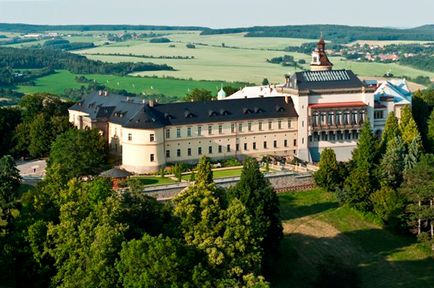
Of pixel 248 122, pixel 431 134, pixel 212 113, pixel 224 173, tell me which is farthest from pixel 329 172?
pixel 431 134

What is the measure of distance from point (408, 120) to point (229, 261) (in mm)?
38286

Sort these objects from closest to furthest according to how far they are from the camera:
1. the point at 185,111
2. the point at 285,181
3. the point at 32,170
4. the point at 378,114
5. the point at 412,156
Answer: the point at 412,156
the point at 285,181
the point at 32,170
the point at 185,111
the point at 378,114

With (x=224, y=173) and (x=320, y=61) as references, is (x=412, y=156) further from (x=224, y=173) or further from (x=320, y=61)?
(x=320, y=61)

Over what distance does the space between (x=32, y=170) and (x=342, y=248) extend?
89.8 ft

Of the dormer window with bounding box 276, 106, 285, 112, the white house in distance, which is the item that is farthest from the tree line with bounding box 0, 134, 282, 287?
the white house in distance

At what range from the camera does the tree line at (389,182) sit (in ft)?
194

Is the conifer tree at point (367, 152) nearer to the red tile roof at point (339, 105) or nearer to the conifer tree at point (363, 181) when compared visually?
the conifer tree at point (363, 181)

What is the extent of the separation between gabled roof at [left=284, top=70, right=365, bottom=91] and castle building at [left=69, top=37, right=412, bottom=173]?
9cm

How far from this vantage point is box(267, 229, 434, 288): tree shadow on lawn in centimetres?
5234

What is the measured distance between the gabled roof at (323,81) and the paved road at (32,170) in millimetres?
23157

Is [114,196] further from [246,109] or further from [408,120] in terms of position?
[408,120]

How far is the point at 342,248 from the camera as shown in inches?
2256

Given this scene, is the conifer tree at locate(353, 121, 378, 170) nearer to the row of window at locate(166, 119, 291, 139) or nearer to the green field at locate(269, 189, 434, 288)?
the green field at locate(269, 189, 434, 288)

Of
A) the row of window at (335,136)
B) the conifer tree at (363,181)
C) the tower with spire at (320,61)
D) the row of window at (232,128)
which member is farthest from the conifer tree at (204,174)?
the tower with spire at (320,61)
